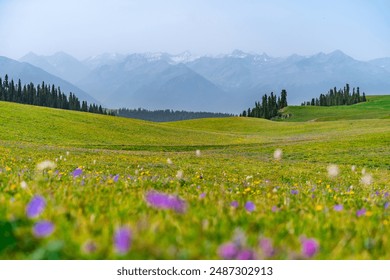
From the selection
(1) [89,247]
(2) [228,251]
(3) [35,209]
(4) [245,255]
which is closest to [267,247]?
(4) [245,255]

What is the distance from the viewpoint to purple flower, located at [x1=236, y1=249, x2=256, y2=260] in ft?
8.66

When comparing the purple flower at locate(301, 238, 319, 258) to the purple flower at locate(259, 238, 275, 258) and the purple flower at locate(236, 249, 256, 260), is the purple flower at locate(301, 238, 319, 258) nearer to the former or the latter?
the purple flower at locate(259, 238, 275, 258)

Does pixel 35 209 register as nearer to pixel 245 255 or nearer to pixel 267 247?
pixel 245 255

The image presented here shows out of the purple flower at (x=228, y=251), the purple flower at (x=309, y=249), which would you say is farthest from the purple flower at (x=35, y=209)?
the purple flower at (x=309, y=249)

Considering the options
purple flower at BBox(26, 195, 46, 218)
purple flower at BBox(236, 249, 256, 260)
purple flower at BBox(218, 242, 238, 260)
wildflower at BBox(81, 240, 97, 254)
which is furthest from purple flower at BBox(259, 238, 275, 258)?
purple flower at BBox(26, 195, 46, 218)

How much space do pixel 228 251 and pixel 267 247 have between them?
1.14ft

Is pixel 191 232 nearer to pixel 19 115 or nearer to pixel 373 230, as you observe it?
pixel 373 230

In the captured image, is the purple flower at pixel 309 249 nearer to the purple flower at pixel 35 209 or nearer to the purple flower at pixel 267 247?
the purple flower at pixel 267 247

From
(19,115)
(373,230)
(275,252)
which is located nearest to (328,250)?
(275,252)

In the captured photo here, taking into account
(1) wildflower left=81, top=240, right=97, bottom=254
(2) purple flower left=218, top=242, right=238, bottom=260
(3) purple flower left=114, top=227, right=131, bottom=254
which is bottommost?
(2) purple flower left=218, top=242, right=238, bottom=260

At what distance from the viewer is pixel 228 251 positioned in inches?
102

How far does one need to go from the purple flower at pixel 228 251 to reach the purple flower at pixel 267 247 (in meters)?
0.22

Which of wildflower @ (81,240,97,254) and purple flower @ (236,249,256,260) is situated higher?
wildflower @ (81,240,97,254)

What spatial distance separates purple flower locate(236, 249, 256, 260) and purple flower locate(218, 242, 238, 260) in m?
0.03
